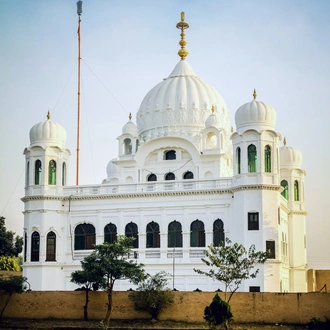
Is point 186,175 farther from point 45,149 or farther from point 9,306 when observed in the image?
point 9,306

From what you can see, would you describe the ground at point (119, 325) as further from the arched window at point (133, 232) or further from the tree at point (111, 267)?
the arched window at point (133, 232)

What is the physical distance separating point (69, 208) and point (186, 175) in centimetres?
777

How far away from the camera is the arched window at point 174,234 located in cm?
4231

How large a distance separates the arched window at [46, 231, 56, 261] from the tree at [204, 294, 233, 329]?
12.7 meters

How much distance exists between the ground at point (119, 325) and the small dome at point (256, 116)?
441 inches

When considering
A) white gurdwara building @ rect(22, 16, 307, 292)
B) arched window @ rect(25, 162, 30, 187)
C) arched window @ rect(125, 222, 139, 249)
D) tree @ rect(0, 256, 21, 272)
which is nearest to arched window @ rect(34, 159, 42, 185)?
white gurdwara building @ rect(22, 16, 307, 292)

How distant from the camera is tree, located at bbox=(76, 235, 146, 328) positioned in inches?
1453

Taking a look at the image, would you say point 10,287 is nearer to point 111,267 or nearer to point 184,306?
point 111,267

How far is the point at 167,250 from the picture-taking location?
42219 mm

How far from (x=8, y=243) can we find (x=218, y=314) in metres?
33.2

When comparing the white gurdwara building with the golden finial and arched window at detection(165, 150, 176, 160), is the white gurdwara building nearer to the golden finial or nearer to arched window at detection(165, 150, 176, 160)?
arched window at detection(165, 150, 176, 160)


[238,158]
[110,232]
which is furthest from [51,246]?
[238,158]

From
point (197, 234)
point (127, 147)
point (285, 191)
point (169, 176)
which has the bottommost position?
point (197, 234)

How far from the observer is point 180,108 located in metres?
49.0
